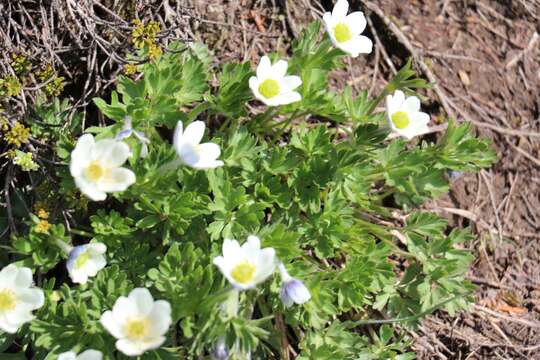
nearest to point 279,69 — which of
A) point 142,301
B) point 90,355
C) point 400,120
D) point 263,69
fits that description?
point 263,69

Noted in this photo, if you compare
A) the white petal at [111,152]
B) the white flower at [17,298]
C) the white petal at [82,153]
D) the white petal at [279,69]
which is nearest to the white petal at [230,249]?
the white petal at [111,152]

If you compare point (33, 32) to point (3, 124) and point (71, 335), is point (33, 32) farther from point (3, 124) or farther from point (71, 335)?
point (71, 335)

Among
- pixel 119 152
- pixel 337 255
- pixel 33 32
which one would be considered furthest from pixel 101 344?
pixel 33 32

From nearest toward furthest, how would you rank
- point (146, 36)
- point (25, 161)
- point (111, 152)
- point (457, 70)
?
point (111, 152) < point (25, 161) < point (146, 36) < point (457, 70)

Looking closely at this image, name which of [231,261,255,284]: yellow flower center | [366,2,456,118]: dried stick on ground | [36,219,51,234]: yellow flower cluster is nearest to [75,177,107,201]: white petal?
[36,219,51,234]: yellow flower cluster

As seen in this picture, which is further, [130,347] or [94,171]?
[94,171]

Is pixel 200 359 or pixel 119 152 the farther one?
pixel 200 359

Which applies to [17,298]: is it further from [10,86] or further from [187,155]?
[10,86]
